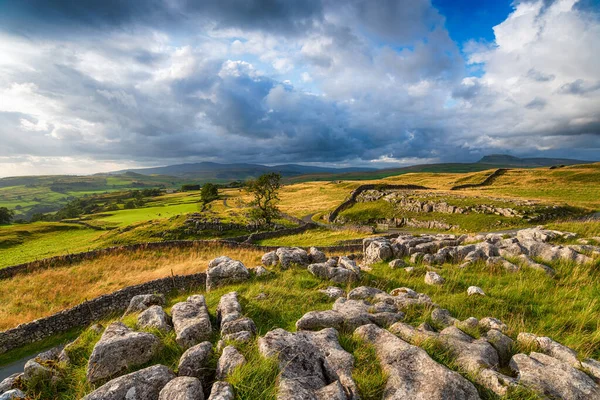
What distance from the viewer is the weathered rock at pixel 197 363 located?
5.62 meters

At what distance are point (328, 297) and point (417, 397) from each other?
5975mm

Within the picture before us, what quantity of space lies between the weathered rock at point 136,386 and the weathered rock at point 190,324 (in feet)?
4.61

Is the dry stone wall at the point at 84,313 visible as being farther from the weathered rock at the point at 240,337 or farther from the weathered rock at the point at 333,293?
the weathered rock at the point at 240,337

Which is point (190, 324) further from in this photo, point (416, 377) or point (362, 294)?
point (362, 294)

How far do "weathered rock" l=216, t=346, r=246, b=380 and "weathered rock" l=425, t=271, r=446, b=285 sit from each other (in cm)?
925

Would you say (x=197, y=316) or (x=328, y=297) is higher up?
(x=197, y=316)

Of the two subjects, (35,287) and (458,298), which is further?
(35,287)

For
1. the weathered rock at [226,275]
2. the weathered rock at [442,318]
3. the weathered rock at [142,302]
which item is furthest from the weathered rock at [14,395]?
the weathered rock at [442,318]

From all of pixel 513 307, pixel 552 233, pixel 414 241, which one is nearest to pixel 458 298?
pixel 513 307

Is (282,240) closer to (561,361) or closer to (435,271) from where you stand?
(435,271)

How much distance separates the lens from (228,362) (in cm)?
554

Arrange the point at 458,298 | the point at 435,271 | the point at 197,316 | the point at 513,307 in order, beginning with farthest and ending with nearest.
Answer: the point at 435,271 < the point at 458,298 < the point at 513,307 < the point at 197,316

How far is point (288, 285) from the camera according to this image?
468 inches

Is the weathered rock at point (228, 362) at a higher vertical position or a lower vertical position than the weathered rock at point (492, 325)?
higher
